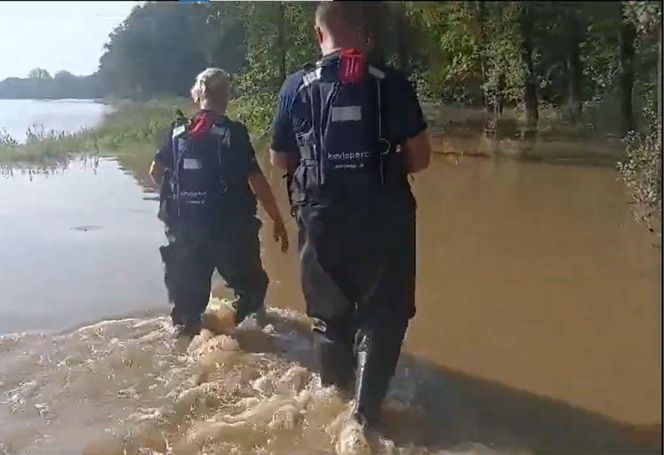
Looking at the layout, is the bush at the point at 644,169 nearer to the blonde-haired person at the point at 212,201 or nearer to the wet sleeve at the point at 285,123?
the wet sleeve at the point at 285,123

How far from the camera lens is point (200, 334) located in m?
4.06

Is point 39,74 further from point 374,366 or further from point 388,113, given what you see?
point 374,366

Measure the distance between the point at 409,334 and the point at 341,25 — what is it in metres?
1.69

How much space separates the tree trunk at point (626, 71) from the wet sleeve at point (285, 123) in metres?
1.08

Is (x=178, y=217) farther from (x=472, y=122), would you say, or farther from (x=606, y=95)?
(x=606, y=95)

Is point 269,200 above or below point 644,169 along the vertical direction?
below

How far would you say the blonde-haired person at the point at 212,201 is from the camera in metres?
3.51

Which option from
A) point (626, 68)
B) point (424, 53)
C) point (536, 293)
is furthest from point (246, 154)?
point (536, 293)

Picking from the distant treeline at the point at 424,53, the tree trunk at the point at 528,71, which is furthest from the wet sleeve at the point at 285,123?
the tree trunk at the point at 528,71

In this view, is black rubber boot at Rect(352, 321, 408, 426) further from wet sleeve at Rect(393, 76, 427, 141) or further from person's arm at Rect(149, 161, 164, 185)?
person's arm at Rect(149, 161, 164, 185)

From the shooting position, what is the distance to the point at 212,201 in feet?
12.0

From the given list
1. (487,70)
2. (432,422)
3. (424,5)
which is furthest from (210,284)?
(424,5)

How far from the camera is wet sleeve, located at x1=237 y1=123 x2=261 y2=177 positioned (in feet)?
11.4

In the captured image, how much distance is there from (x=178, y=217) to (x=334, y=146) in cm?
116
